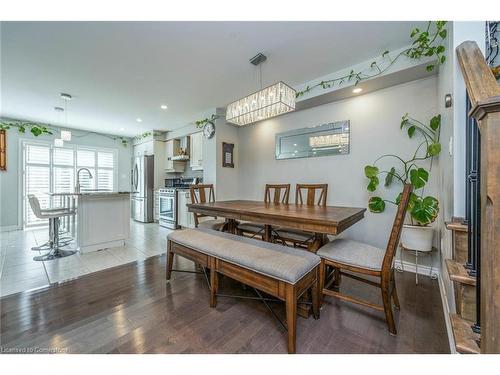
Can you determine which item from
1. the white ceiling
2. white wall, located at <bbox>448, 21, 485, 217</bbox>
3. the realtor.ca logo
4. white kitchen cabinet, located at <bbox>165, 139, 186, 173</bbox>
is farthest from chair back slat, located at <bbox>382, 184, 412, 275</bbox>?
white kitchen cabinet, located at <bbox>165, 139, 186, 173</bbox>

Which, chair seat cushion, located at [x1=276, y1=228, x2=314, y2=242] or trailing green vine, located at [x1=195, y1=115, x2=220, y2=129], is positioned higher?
trailing green vine, located at [x1=195, y1=115, x2=220, y2=129]

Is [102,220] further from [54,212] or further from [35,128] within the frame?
[35,128]

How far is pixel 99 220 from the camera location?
3.22 m

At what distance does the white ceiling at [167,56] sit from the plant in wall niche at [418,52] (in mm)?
109

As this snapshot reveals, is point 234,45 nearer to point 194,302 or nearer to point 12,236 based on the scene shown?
point 194,302

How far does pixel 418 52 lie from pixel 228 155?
327cm

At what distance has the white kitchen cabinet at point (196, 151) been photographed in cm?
489

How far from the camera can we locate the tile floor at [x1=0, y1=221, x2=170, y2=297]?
221cm

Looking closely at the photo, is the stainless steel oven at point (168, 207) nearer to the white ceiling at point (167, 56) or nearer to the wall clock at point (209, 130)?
the wall clock at point (209, 130)

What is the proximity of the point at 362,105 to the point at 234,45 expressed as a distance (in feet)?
6.39

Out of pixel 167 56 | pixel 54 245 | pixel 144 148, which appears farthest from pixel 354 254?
pixel 144 148

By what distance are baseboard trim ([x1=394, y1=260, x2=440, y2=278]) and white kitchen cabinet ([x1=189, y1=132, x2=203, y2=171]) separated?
4.12 metres

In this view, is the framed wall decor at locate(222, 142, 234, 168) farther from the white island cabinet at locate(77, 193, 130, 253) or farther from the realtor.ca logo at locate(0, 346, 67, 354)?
the realtor.ca logo at locate(0, 346, 67, 354)

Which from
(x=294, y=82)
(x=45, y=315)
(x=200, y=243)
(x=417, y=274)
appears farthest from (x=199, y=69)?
(x=417, y=274)
